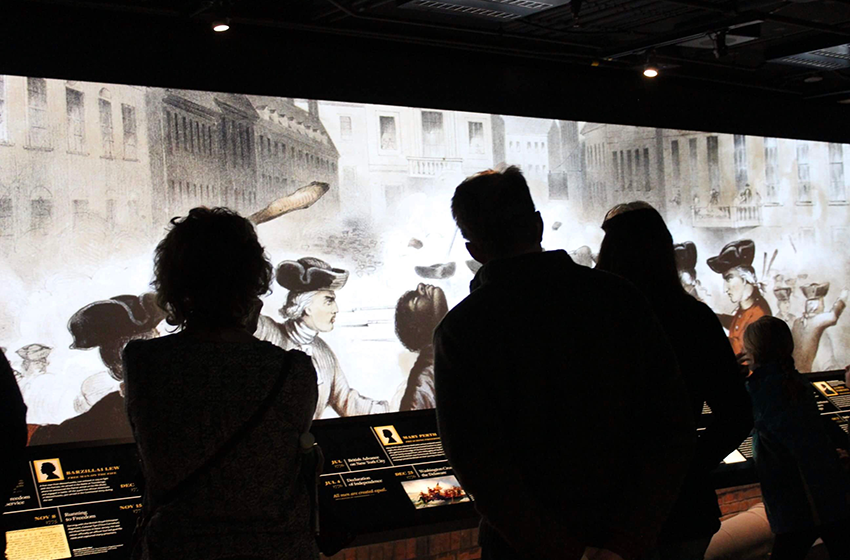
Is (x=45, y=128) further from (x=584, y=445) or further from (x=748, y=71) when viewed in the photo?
(x=748, y=71)

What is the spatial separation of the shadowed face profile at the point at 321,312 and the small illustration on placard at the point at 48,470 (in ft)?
4.76

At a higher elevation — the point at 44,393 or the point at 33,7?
the point at 33,7

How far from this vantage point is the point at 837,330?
20.5 feet

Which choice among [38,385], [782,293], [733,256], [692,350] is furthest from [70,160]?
[782,293]

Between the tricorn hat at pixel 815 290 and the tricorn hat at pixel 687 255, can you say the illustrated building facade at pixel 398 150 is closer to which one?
the tricorn hat at pixel 687 255

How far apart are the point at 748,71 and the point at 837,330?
197cm

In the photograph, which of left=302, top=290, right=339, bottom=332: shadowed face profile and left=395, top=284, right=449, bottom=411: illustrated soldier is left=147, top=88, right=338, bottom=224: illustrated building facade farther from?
left=395, top=284, right=449, bottom=411: illustrated soldier

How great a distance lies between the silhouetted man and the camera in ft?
5.63

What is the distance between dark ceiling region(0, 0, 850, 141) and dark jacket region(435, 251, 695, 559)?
2.55 meters

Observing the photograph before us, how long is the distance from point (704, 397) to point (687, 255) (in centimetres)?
A: 353

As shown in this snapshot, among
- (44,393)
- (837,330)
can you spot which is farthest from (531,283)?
(837,330)

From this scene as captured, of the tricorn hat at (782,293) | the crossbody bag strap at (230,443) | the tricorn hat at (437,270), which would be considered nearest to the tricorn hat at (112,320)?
the tricorn hat at (437,270)

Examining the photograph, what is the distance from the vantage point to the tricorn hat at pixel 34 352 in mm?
3707

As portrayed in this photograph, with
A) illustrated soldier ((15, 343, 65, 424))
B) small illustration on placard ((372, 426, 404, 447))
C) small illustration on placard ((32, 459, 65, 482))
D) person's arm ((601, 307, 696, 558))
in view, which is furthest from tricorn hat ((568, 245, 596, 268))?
person's arm ((601, 307, 696, 558))
